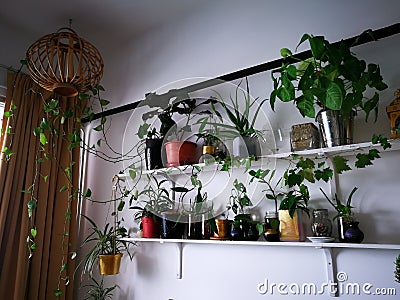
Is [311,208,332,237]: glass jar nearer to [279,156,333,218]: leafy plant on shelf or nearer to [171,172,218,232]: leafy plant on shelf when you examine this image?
[279,156,333,218]: leafy plant on shelf

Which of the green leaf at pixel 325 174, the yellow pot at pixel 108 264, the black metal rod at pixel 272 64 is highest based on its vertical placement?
the black metal rod at pixel 272 64

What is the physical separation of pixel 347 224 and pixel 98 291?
1338 millimetres

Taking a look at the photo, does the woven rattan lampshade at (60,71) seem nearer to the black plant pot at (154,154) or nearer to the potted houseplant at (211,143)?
the black plant pot at (154,154)

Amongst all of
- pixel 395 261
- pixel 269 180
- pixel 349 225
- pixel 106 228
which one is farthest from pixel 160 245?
pixel 395 261

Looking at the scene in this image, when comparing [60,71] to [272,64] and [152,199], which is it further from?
[272,64]

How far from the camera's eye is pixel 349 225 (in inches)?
42.7

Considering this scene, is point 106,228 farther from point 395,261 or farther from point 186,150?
point 395,261

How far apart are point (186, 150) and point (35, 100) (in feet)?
3.51

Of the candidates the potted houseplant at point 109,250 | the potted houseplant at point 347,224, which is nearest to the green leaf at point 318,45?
the potted houseplant at point 347,224

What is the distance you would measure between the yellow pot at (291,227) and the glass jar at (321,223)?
0.05 m

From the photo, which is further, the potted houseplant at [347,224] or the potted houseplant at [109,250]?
the potted houseplant at [109,250]

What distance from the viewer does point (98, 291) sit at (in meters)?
1.70

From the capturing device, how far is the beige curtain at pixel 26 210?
5.41 ft

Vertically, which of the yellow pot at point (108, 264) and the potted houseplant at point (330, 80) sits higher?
the potted houseplant at point (330, 80)
